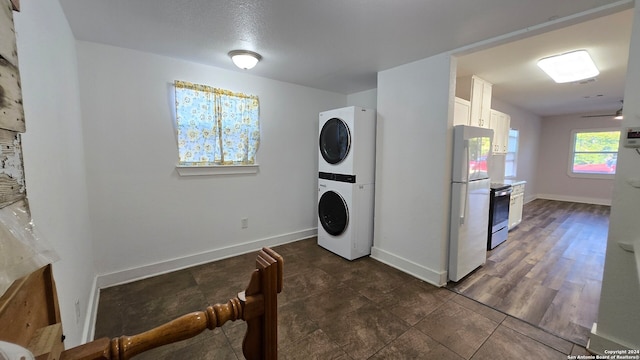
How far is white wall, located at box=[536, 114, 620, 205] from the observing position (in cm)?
641

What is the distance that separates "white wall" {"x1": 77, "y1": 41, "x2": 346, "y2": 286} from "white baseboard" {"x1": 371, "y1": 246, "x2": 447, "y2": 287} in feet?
4.67

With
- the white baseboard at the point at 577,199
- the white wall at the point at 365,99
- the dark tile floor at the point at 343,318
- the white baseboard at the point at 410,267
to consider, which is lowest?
the dark tile floor at the point at 343,318

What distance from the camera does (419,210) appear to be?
8.98 feet

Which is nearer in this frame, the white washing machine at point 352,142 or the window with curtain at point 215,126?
the window with curtain at point 215,126

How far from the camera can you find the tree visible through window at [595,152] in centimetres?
630

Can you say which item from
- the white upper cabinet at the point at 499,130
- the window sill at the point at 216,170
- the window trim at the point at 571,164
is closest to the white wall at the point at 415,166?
the window sill at the point at 216,170

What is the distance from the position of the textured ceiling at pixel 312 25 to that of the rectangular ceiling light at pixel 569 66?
0.56m

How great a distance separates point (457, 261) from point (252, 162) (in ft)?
8.63

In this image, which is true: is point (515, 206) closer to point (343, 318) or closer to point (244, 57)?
point (343, 318)

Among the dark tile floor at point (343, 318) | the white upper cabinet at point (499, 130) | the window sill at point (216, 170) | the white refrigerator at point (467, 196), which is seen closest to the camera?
the dark tile floor at point (343, 318)

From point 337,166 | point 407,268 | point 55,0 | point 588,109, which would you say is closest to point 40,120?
point 55,0

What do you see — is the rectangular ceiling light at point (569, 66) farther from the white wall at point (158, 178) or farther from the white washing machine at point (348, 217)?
the white wall at point (158, 178)

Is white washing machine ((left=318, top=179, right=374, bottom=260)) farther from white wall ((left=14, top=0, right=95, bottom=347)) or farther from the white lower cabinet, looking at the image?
the white lower cabinet

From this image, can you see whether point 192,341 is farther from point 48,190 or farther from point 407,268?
point 407,268
